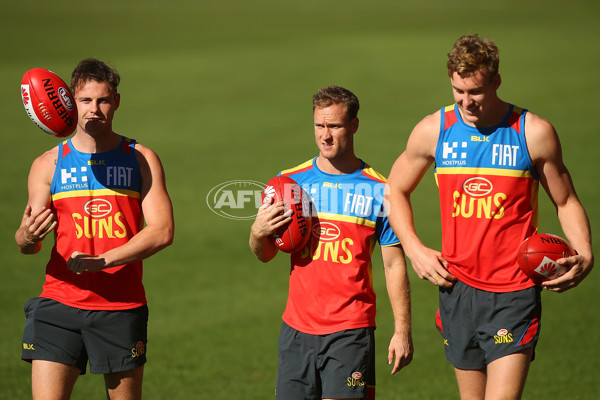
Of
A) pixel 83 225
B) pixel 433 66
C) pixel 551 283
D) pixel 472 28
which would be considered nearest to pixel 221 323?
pixel 83 225

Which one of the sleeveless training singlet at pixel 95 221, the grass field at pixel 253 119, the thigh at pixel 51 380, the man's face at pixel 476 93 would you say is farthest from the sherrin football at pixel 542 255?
the grass field at pixel 253 119

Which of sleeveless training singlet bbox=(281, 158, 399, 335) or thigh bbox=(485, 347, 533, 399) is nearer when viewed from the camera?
thigh bbox=(485, 347, 533, 399)

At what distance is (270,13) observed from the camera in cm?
5525

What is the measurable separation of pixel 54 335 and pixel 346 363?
225 cm

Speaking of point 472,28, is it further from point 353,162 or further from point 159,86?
point 353,162

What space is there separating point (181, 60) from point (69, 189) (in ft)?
114

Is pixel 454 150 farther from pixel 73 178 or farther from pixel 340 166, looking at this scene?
pixel 73 178

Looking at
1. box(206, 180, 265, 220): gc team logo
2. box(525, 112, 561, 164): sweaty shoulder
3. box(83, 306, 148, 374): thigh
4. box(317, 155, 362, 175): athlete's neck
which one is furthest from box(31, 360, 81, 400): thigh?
box(206, 180, 265, 220): gc team logo

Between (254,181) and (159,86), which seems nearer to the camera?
(254,181)

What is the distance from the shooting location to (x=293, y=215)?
6270mm

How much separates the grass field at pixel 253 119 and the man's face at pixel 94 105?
4780mm

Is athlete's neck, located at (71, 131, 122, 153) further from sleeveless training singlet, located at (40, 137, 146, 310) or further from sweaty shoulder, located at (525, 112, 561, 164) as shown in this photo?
sweaty shoulder, located at (525, 112, 561, 164)

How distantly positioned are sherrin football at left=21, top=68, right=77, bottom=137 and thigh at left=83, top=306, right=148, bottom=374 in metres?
1.46

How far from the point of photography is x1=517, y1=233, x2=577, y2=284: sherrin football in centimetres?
582
